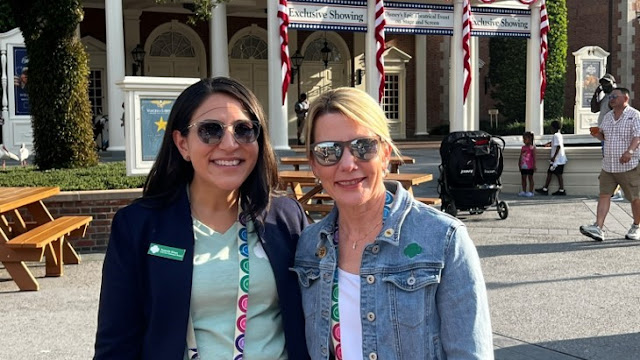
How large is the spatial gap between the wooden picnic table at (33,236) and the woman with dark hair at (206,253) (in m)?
4.55

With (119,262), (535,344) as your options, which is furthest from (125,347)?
(535,344)

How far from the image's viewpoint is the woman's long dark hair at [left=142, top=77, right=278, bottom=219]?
2.32 m

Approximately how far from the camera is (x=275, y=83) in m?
19.1

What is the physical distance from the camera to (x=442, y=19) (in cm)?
2144

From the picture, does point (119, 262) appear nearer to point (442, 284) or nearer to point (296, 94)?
point (442, 284)

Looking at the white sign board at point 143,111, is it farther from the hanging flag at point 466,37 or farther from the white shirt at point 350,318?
the hanging flag at point 466,37

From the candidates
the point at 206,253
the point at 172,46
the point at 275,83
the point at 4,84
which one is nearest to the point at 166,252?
the point at 206,253

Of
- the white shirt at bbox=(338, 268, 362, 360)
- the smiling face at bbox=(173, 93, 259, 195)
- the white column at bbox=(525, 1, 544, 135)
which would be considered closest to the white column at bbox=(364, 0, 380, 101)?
the white column at bbox=(525, 1, 544, 135)

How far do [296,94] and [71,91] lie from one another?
16857mm

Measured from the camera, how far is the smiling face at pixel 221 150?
7.50ft

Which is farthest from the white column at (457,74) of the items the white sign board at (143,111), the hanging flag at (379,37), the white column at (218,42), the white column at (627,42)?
the white sign board at (143,111)

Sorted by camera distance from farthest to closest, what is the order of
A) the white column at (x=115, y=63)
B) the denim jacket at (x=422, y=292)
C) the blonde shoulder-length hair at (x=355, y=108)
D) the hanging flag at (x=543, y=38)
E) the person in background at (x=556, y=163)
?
the hanging flag at (x=543, y=38), the white column at (x=115, y=63), the person in background at (x=556, y=163), the blonde shoulder-length hair at (x=355, y=108), the denim jacket at (x=422, y=292)

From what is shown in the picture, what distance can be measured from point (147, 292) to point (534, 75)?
22.5 meters

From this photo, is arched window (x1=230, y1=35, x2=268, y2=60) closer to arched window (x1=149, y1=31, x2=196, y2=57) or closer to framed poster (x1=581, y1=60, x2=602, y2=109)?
arched window (x1=149, y1=31, x2=196, y2=57)
